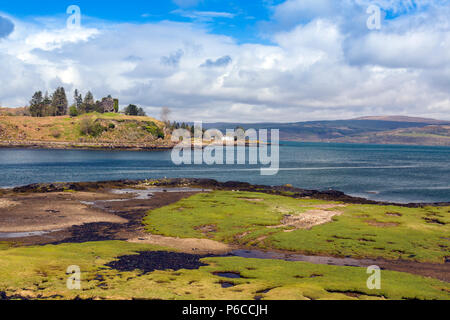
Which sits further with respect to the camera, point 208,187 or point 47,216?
point 208,187

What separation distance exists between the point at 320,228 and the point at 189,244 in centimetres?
1577

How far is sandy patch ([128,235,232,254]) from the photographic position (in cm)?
3422

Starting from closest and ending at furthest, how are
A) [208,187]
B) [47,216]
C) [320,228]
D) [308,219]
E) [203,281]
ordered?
[203,281]
[320,228]
[308,219]
[47,216]
[208,187]

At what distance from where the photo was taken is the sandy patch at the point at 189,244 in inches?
1347

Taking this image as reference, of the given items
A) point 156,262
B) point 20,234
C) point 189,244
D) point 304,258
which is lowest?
point 304,258

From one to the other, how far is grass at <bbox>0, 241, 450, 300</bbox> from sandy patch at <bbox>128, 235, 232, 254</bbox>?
14.4 ft

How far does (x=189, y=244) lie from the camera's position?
36156mm

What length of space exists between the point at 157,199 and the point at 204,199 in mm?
9143

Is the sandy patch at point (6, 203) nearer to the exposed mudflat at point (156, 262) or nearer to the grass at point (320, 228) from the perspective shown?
the grass at point (320, 228)

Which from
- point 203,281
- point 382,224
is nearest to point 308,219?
point 382,224

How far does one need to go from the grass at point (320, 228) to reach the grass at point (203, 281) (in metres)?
7.36

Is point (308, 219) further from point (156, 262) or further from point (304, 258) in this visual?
point (156, 262)

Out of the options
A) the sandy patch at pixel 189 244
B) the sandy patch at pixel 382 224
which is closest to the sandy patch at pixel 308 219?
the sandy patch at pixel 382 224
